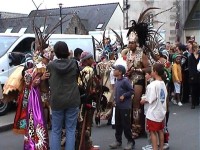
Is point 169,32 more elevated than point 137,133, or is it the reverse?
point 169,32

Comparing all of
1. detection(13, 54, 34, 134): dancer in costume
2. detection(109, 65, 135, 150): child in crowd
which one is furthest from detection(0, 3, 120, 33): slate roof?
detection(13, 54, 34, 134): dancer in costume

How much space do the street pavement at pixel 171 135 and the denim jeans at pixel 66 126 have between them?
1.33 metres

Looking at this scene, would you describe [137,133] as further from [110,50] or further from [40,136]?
[110,50]

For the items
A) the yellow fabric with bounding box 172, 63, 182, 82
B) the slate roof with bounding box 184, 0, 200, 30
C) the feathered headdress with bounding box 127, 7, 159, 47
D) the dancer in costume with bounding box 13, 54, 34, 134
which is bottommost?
the dancer in costume with bounding box 13, 54, 34, 134

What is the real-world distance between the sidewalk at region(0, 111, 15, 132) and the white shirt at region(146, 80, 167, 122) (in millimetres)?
3930

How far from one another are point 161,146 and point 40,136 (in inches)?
71.1

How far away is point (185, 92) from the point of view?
1223 centimetres

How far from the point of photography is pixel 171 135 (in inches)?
306

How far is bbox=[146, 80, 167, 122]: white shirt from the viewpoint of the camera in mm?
5926

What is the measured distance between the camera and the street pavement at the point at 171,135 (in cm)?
708

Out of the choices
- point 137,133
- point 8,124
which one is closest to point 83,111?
point 137,133

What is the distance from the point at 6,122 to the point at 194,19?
26684mm

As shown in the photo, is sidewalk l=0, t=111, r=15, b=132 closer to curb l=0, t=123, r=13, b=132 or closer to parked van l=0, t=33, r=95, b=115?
curb l=0, t=123, r=13, b=132

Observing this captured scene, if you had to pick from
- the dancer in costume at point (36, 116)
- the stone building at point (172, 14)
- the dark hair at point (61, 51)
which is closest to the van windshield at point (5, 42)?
the dancer in costume at point (36, 116)
